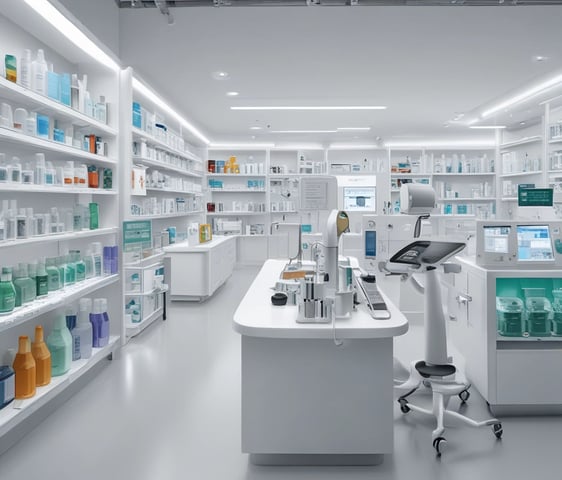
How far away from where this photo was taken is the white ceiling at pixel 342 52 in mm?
4000

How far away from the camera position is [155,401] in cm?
322

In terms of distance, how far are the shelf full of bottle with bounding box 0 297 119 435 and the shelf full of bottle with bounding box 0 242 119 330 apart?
0.17 m

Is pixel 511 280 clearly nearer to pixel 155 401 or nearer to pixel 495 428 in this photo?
pixel 495 428

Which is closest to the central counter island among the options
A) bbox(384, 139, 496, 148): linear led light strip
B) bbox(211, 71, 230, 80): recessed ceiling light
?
bbox(211, 71, 230, 80): recessed ceiling light

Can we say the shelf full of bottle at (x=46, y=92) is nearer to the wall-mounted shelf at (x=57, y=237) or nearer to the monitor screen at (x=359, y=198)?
the wall-mounted shelf at (x=57, y=237)

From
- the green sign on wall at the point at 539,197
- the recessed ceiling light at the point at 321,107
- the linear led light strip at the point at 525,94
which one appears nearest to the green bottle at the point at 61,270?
the green sign on wall at the point at 539,197

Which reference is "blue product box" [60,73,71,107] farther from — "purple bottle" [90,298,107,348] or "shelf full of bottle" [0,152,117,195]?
"purple bottle" [90,298,107,348]

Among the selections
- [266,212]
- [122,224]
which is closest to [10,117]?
[122,224]

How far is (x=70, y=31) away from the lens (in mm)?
3369

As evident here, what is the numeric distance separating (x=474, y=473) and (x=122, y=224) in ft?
11.3

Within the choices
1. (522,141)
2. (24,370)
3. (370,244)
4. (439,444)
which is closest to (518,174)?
(522,141)

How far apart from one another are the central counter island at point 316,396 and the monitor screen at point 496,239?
1143 millimetres

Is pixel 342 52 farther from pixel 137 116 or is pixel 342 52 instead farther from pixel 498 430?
pixel 498 430

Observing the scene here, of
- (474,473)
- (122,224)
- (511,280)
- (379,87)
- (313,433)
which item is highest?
(379,87)
